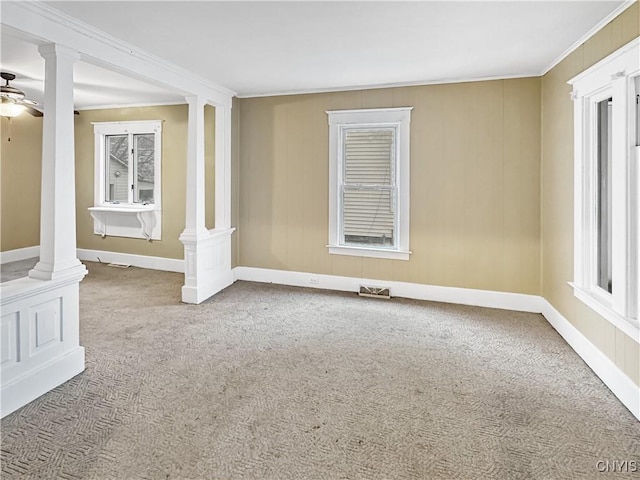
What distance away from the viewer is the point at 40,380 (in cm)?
251

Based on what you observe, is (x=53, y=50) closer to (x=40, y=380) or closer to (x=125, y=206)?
(x=40, y=380)

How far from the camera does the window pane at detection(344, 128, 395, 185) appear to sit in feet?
15.6

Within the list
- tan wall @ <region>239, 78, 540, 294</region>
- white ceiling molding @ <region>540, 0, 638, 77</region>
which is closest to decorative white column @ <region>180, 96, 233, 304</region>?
tan wall @ <region>239, 78, 540, 294</region>

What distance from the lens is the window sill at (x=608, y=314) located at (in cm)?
241

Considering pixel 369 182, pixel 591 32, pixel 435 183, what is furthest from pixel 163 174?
pixel 591 32

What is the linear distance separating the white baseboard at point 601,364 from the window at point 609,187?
299 millimetres

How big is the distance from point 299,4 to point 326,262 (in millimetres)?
3132

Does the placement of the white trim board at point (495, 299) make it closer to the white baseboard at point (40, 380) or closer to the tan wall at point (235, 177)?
the tan wall at point (235, 177)

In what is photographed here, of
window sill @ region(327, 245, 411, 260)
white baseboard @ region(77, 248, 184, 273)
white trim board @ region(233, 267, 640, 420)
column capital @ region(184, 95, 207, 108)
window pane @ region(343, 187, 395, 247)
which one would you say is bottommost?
white trim board @ region(233, 267, 640, 420)

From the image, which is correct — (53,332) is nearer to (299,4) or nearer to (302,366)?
(302,366)

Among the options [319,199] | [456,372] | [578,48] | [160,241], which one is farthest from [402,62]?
[160,241]

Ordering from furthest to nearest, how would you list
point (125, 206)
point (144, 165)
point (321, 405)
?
point (125, 206)
point (144, 165)
point (321, 405)

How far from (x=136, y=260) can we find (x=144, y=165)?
151 cm

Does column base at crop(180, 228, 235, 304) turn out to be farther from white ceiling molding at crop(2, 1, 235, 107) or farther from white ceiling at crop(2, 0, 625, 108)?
white ceiling at crop(2, 0, 625, 108)
